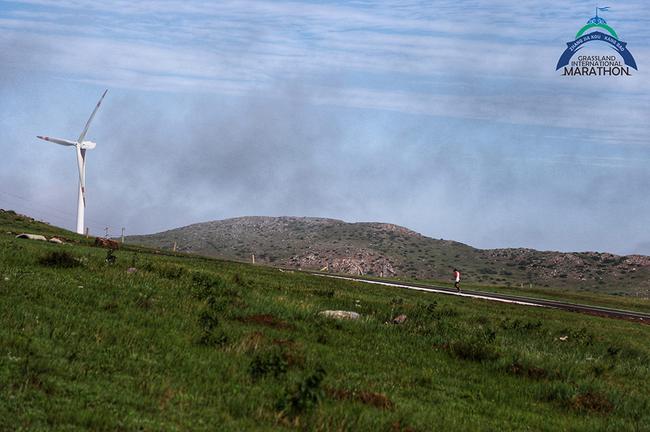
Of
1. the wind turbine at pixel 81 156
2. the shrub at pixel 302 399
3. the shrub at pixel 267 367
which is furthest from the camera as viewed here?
the wind turbine at pixel 81 156

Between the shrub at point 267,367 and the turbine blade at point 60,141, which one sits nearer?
the shrub at point 267,367

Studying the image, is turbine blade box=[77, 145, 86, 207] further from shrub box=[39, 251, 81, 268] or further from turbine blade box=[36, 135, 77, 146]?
shrub box=[39, 251, 81, 268]

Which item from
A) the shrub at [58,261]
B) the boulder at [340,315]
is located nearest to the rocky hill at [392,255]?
the shrub at [58,261]

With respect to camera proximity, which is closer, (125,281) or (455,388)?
(455,388)

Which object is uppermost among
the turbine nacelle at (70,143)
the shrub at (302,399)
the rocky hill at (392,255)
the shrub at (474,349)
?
the turbine nacelle at (70,143)

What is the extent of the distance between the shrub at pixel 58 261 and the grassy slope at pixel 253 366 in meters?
0.43

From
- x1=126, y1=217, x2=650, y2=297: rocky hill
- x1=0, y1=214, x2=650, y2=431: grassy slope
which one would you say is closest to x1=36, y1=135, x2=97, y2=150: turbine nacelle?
x1=126, y1=217, x2=650, y2=297: rocky hill

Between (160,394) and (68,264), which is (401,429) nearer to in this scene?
(160,394)

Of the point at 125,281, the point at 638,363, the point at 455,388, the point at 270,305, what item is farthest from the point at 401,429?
the point at 638,363

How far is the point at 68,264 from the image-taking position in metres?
22.8

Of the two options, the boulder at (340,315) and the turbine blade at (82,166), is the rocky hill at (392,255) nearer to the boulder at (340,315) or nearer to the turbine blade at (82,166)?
the turbine blade at (82,166)

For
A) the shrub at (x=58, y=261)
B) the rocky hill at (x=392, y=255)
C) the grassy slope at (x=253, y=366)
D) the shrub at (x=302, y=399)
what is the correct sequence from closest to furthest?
1. the grassy slope at (x=253, y=366)
2. the shrub at (x=302, y=399)
3. the shrub at (x=58, y=261)
4. the rocky hill at (x=392, y=255)

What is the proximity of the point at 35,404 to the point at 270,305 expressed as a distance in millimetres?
11265

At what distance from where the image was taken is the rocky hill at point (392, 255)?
135 m
